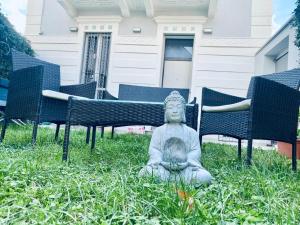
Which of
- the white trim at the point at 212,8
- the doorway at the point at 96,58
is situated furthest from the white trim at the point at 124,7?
Answer: the white trim at the point at 212,8

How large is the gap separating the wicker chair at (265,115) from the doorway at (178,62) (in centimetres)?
439

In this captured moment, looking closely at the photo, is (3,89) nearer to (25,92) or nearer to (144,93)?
(25,92)

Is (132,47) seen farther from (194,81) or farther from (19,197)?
(19,197)

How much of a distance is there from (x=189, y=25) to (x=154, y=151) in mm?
5876

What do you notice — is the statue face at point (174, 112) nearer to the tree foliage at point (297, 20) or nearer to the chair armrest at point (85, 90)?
the chair armrest at point (85, 90)

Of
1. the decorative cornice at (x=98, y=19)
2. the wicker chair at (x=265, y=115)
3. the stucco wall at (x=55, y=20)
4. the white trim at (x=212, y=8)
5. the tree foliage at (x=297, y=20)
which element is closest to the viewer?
the wicker chair at (x=265, y=115)

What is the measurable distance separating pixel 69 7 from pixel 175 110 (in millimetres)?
6484

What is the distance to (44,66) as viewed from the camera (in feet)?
11.0

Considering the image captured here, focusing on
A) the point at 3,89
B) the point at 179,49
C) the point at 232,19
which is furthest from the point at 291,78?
the point at 179,49

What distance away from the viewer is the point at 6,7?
589cm

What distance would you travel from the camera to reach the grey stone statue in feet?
5.73

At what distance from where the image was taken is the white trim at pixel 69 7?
24.0ft

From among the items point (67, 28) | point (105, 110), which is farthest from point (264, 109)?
point (67, 28)

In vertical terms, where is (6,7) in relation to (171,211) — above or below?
above
